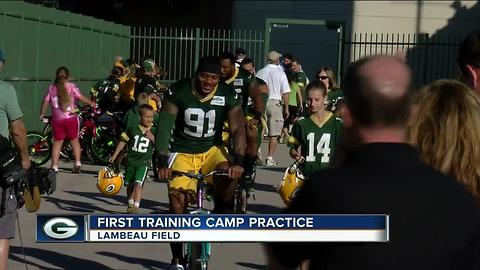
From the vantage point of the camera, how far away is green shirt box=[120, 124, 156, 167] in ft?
40.0

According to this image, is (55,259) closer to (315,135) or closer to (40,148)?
(315,135)

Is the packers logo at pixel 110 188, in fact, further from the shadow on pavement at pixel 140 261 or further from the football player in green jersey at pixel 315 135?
the football player in green jersey at pixel 315 135

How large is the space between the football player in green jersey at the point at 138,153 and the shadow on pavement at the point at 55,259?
1.53 meters

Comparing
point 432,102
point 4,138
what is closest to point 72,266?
point 4,138

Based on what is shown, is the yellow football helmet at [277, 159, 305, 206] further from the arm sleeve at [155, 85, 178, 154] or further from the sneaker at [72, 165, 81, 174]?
the sneaker at [72, 165, 81, 174]

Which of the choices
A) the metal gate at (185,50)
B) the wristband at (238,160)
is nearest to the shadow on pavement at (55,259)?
the wristband at (238,160)

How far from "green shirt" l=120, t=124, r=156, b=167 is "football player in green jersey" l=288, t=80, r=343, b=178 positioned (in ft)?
10.00

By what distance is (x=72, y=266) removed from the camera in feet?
32.4

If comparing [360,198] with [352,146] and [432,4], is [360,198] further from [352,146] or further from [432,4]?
[432,4]

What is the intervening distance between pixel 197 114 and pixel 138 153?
3658 mm

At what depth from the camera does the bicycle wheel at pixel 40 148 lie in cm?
1717

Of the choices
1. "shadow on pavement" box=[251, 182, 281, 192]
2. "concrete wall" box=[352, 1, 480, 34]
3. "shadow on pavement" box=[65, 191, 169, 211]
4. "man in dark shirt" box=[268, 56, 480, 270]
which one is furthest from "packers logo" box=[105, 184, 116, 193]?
"concrete wall" box=[352, 1, 480, 34]

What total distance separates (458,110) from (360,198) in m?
1.22

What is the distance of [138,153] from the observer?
12258 mm
